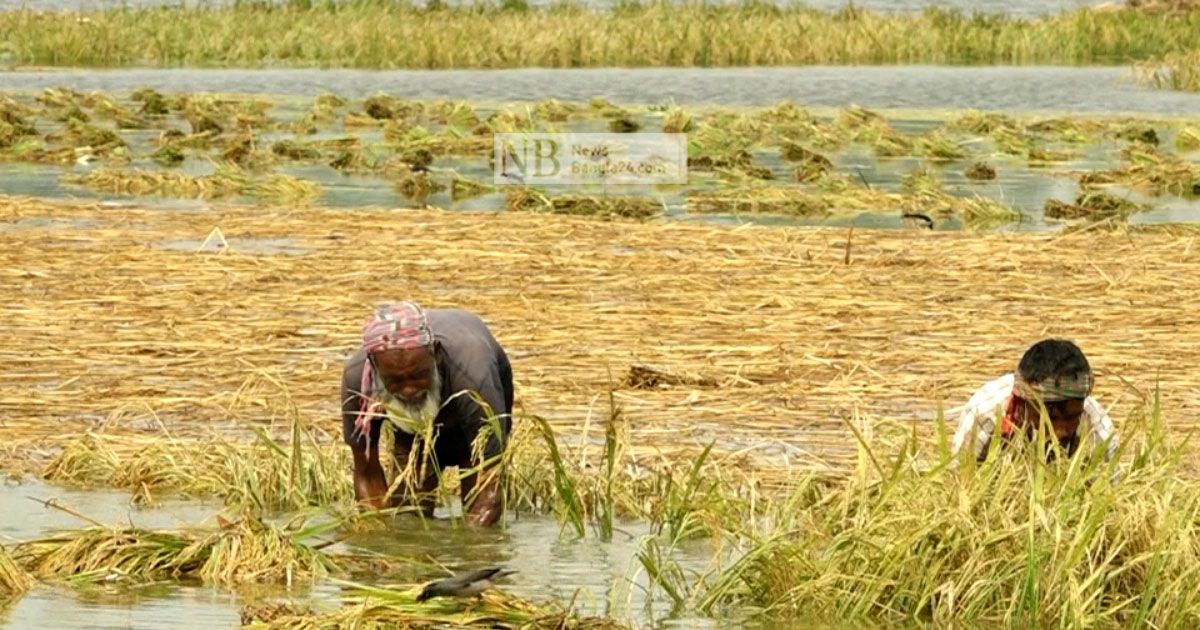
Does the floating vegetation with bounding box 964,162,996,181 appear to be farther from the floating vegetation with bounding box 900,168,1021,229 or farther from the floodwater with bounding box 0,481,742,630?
the floodwater with bounding box 0,481,742,630

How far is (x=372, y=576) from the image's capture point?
7812 millimetres

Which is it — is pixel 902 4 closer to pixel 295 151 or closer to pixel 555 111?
pixel 555 111

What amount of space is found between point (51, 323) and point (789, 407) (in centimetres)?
431

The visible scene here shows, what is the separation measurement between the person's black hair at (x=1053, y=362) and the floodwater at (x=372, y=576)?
4.10 ft

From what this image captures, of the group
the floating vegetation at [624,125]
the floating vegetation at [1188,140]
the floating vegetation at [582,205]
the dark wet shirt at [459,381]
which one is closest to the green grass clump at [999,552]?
the dark wet shirt at [459,381]

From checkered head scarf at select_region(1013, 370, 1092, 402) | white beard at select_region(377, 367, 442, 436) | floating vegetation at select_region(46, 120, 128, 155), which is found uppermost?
checkered head scarf at select_region(1013, 370, 1092, 402)

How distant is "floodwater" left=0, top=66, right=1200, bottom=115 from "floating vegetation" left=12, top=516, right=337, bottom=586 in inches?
1199

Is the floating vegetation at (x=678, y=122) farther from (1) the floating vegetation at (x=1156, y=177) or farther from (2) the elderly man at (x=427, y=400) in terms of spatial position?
(2) the elderly man at (x=427, y=400)

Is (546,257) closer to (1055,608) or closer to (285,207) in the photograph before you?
(285,207)

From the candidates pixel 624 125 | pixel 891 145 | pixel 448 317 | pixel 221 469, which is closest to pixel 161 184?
pixel 891 145

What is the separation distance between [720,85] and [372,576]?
1346 inches

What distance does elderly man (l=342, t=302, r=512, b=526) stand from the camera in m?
7.80

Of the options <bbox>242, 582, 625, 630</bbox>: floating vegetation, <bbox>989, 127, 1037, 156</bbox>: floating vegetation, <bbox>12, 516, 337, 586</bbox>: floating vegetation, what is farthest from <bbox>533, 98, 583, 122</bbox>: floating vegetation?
<bbox>242, 582, 625, 630</bbox>: floating vegetation

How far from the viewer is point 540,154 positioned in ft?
90.0
